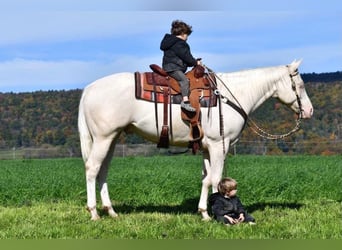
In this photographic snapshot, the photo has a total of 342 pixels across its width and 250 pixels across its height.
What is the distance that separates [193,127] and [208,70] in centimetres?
100

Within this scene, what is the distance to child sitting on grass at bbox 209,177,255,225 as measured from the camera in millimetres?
7484

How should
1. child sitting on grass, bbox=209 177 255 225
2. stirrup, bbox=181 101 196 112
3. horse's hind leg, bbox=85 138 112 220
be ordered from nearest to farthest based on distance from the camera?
1. child sitting on grass, bbox=209 177 255 225
2. stirrup, bbox=181 101 196 112
3. horse's hind leg, bbox=85 138 112 220

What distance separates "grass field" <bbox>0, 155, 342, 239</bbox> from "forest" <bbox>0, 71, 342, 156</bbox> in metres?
33.9

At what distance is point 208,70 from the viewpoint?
27.0 ft

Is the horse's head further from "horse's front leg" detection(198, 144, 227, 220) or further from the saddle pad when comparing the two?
"horse's front leg" detection(198, 144, 227, 220)

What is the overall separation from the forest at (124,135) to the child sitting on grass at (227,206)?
3765 centimetres

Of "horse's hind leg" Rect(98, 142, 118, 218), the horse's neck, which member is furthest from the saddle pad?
"horse's hind leg" Rect(98, 142, 118, 218)

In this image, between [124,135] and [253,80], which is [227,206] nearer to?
[253,80]

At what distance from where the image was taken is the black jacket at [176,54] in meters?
7.82

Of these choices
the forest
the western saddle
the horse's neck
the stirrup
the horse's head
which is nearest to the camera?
the stirrup

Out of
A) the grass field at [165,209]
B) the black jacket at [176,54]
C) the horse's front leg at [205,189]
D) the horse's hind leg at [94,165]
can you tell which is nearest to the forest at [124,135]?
the grass field at [165,209]

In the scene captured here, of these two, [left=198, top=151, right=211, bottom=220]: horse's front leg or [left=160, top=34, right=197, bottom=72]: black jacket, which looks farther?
[left=198, top=151, right=211, bottom=220]: horse's front leg

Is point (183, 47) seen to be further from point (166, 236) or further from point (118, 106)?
point (166, 236)

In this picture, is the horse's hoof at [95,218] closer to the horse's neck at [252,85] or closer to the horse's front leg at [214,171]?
the horse's front leg at [214,171]
